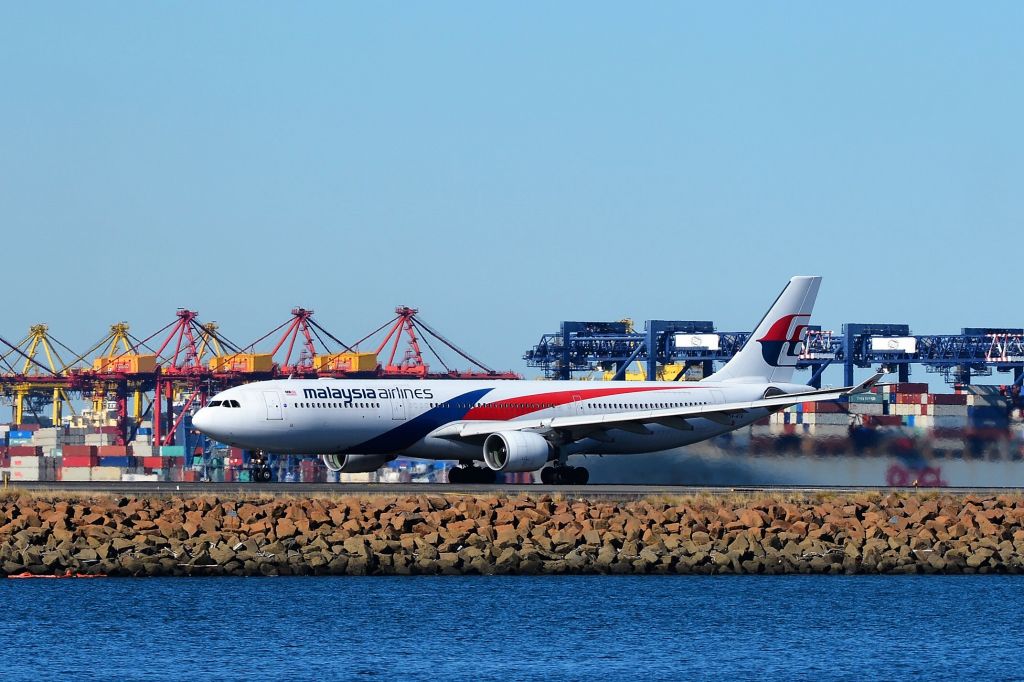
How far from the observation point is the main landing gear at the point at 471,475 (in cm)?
5806

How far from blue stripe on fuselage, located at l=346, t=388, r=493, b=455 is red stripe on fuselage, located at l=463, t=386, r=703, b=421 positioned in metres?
0.38

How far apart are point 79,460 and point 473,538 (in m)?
119

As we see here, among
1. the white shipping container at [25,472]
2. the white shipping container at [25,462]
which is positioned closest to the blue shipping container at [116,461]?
the white shipping container at [25,472]

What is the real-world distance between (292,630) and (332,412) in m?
21.3

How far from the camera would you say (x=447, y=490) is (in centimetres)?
5112

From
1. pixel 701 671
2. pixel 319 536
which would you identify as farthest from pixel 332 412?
pixel 701 671

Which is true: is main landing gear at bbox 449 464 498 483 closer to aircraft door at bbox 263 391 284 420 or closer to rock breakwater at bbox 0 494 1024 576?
aircraft door at bbox 263 391 284 420

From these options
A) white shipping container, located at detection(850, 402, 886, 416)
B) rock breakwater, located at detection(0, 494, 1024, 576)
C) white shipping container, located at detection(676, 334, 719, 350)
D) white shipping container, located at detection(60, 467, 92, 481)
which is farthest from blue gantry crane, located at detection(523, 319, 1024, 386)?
rock breakwater, located at detection(0, 494, 1024, 576)

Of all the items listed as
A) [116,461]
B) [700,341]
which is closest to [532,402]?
[700,341]

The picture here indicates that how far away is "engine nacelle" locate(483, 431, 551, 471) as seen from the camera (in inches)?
2172

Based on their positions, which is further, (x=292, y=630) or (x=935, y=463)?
(x=935, y=463)

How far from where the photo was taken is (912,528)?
43156mm

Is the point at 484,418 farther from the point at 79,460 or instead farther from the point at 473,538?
the point at 79,460

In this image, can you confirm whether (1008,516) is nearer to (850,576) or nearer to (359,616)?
(850,576)
